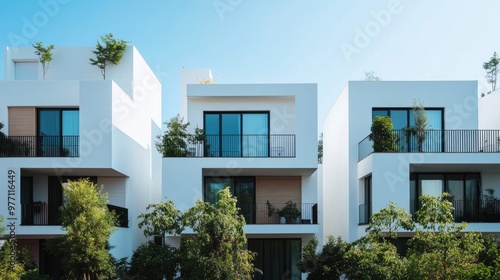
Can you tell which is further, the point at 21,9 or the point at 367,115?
the point at 367,115

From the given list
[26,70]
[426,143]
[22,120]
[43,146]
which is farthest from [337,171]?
[26,70]

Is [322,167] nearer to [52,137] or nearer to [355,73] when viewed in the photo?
[355,73]

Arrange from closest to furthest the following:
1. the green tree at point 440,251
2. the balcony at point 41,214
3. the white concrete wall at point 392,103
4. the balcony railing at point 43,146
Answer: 1. the green tree at point 440,251
2. the balcony at point 41,214
3. the balcony railing at point 43,146
4. the white concrete wall at point 392,103

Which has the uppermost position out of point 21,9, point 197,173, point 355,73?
point 21,9

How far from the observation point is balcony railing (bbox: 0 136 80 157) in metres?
21.1

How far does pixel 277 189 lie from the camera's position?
23.6m

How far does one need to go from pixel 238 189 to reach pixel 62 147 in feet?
24.1

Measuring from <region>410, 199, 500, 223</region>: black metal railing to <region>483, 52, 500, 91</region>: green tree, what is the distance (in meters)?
13.5

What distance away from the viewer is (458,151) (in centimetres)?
2144

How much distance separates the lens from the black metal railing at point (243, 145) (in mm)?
22234

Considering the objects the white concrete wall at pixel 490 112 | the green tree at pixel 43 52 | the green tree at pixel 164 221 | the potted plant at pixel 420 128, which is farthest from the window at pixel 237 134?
the white concrete wall at pixel 490 112

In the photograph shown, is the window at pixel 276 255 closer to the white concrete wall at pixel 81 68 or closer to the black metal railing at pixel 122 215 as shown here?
the black metal railing at pixel 122 215

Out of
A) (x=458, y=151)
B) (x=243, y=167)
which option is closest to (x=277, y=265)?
(x=243, y=167)

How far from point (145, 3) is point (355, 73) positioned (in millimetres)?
9962
